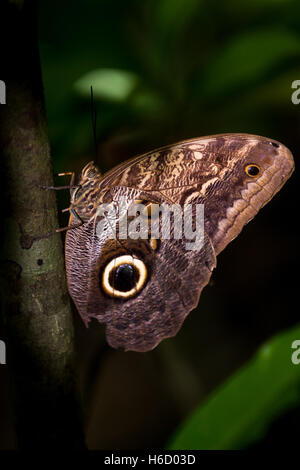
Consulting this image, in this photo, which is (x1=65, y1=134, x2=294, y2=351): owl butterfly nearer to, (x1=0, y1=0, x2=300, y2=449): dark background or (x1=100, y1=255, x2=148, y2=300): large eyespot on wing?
(x1=100, y1=255, x2=148, y2=300): large eyespot on wing

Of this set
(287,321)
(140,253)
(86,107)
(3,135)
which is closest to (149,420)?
(287,321)

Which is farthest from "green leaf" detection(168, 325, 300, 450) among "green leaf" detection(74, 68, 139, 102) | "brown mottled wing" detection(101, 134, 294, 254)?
"green leaf" detection(74, 68, 139, 102)

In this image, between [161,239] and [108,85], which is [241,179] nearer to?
[161,239]

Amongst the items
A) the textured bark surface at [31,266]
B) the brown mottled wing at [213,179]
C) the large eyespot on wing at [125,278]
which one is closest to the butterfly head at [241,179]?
the brown mottled wing at [213,179]
